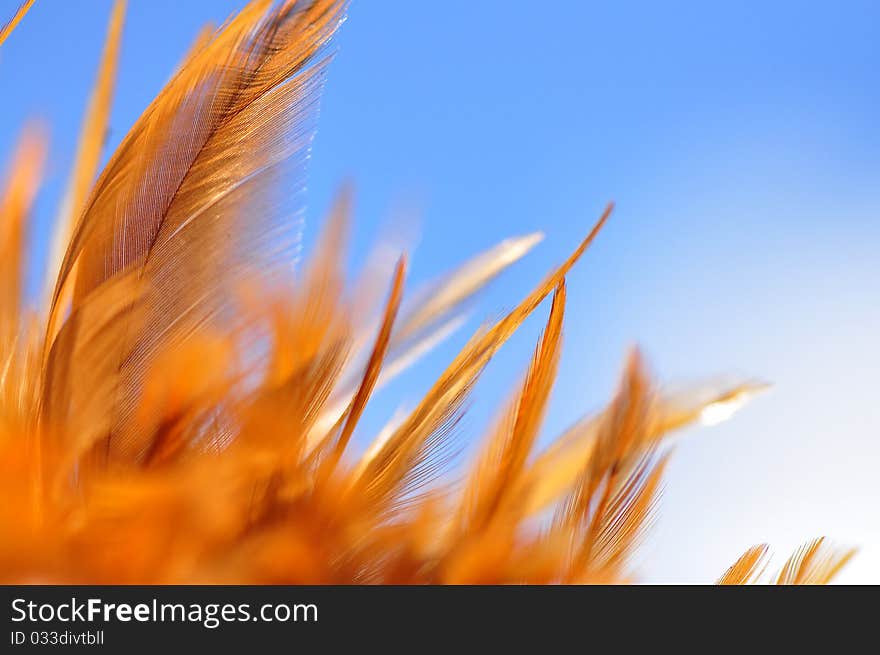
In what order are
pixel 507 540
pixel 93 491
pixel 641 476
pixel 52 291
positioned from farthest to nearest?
1. pixel 641 476
2. pixel 507 540
3. pixel 52 291
4. pixel 93 491

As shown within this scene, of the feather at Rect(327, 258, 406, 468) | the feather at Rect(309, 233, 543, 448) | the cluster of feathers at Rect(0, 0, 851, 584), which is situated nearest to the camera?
the cluster of feathers at Rect(0, 0, 851, 584)

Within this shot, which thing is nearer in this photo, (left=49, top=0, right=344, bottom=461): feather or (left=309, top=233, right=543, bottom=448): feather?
(left=49, top=0, right=344, bottom=461): feather

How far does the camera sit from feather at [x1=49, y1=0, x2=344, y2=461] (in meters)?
1.45

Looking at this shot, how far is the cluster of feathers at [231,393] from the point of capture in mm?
1366

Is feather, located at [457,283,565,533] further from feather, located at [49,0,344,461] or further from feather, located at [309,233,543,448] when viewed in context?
feather, located at [49,0,344,461]

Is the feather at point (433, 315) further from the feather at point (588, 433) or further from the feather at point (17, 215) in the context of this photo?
the feather at point (17, 215)

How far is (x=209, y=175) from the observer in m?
1.50

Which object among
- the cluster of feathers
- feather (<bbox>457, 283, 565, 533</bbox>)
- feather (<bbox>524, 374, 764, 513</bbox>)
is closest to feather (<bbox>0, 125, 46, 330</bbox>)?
the cluster of feathers

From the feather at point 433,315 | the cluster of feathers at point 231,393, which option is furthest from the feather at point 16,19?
the feather at point 433,315

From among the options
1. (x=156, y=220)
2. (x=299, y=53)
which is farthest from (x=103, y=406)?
(x=299, y=53)

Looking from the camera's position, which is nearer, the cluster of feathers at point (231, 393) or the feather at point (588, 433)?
the cluster of feathers at point (231, 393)
